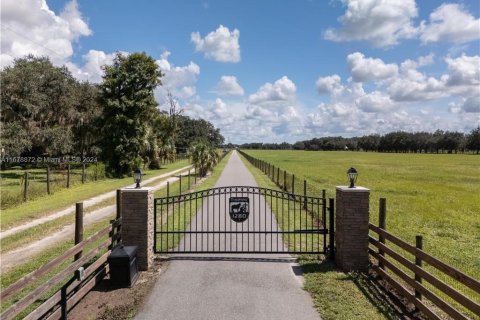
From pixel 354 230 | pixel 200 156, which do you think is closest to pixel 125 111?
pixel 200 156

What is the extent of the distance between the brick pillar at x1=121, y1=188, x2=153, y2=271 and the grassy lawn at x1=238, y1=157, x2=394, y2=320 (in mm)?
3649

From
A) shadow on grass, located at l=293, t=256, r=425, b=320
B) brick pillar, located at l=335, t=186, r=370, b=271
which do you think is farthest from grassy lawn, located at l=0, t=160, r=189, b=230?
brick pillar, located at l=335, t=186, r=370, b=271

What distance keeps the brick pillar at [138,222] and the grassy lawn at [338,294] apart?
3.65 metres

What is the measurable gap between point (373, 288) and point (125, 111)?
98.8 feet

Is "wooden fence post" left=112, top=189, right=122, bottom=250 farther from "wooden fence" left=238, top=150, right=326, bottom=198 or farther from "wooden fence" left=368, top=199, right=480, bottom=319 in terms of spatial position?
"wooden fence" left=238, top=150, right=326, bottom=198

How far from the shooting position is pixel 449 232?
43.5 feet

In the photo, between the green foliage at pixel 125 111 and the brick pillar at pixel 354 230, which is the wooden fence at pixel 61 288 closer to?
the brick pillar at pixel 354 230

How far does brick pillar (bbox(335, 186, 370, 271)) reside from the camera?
8305 mm

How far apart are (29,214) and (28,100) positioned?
1917 cm

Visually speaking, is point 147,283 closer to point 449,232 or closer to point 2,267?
point 2,267

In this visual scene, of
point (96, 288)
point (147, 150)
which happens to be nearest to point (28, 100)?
point (147, 150)

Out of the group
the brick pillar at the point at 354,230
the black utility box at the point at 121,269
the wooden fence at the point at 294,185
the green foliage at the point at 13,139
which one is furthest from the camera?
the green foliage at the point at 13,139

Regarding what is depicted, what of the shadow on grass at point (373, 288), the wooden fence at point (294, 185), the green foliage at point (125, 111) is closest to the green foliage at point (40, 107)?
the green foliage at point (125, 111)

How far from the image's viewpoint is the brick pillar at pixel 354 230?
27.2 ft
